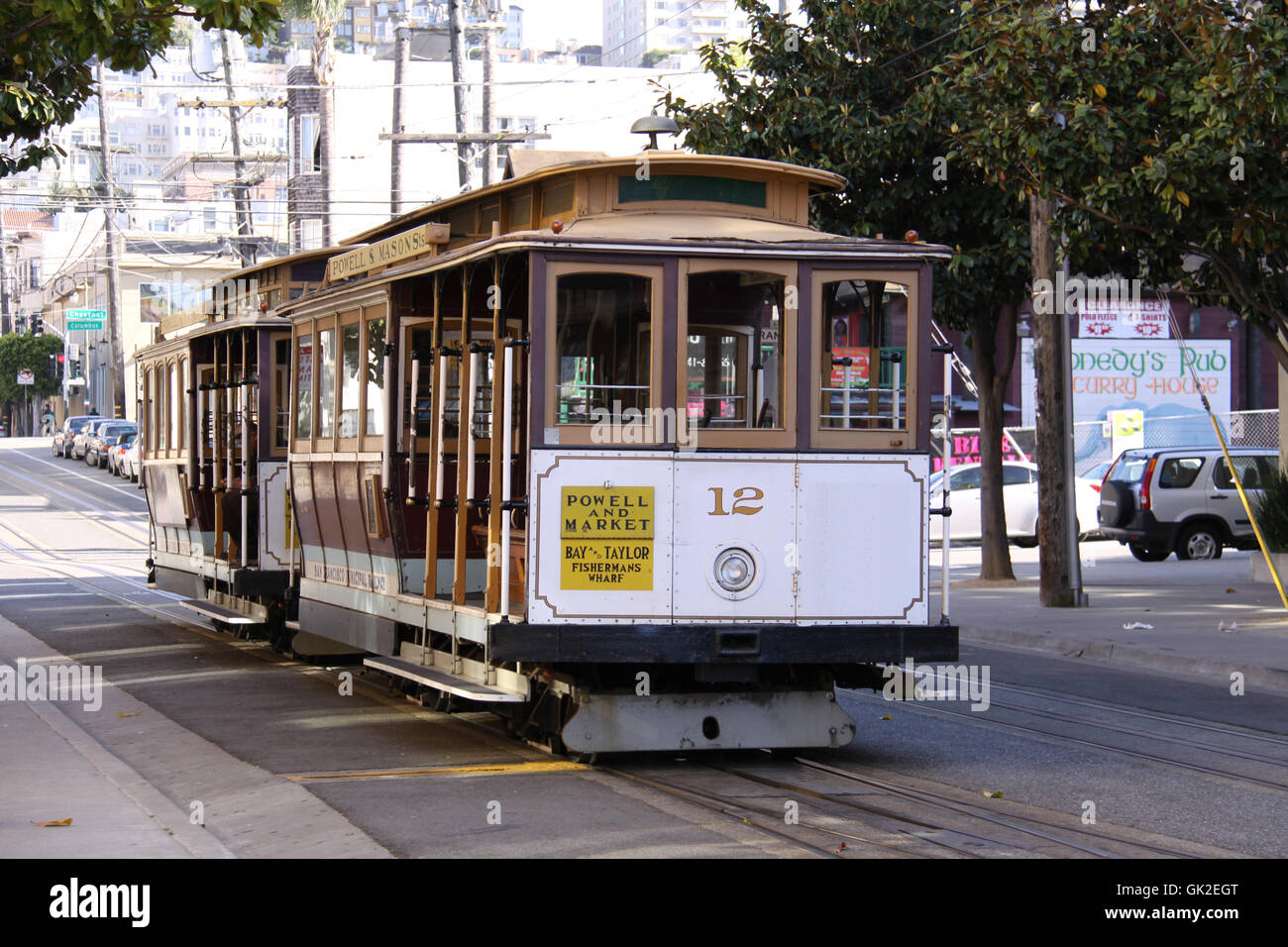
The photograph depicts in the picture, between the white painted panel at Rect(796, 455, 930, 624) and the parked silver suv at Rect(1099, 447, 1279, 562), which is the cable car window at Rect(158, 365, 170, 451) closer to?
the white painted panel at Rect(796, 455, 930, 624)

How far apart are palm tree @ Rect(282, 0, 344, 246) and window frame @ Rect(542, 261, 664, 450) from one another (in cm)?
3294

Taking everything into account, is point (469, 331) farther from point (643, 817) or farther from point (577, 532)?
point (643, 817)

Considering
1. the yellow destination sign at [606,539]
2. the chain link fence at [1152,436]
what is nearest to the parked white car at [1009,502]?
the chain link fence at [1152,436]

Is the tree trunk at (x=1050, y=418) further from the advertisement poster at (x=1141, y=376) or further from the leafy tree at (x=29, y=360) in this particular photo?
the leafy tree at (x=29, y=360)

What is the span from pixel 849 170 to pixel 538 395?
11442 mm

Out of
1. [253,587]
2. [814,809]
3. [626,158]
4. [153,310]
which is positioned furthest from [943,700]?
[153,310]

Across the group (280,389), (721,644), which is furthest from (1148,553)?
(721,644)

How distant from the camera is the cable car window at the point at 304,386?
13062mm

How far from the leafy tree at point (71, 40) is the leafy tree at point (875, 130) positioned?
352 inches

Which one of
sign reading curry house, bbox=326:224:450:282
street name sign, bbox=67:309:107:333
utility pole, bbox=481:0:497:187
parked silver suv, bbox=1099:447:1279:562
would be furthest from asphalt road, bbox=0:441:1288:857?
street name sign, bbox=67:309:107:333

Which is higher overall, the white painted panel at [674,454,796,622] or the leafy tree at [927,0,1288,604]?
the leafy tree at [927,0,1288,604]

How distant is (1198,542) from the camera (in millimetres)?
26422

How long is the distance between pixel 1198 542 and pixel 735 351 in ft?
62.1

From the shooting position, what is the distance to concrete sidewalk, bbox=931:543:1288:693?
578 inches
